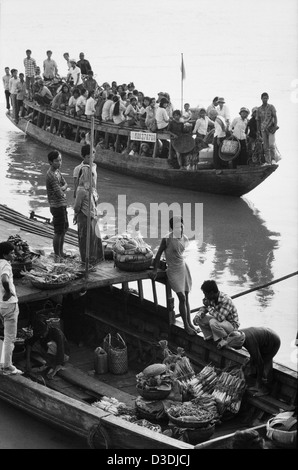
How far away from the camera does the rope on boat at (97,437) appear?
7676mm

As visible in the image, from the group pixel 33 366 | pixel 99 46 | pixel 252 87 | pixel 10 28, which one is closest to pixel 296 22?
pixel 99 46

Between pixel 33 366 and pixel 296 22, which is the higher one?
pixel 296 22

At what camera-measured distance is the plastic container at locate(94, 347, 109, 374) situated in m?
9.23

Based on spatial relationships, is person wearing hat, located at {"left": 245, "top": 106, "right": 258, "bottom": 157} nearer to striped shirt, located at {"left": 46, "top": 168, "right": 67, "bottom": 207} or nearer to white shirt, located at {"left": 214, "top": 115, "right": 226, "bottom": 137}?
white shirt, located at {"left": 214, "top": 115, "right": 226, "bottom": 137}

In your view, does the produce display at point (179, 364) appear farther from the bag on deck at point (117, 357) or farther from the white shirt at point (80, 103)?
the white shirt at point (80, 103)

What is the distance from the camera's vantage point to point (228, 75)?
31.9m

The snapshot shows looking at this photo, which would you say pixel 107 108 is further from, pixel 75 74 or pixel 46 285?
pixel 46 285

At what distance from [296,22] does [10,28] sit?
13.5 m

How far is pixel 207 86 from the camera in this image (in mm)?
29703

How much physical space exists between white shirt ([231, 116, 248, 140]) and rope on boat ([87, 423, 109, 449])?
10.2 m

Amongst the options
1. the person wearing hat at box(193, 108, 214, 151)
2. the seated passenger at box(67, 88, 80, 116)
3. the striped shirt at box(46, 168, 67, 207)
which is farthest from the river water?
the striped shirt at box(46, 168, 67, 207)
